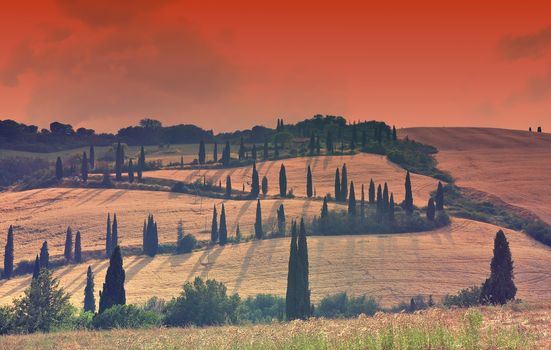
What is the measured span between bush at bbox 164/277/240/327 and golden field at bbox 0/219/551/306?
89.5ft

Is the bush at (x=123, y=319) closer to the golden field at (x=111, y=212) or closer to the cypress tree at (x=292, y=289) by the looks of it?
the cypress tree at (x=292, y=289)

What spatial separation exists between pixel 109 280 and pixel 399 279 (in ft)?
136

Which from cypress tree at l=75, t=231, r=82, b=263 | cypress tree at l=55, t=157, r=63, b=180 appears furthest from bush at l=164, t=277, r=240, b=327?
cypress tree at l=55, t=157, r=63, b=180

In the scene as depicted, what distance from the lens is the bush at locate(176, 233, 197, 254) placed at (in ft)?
443

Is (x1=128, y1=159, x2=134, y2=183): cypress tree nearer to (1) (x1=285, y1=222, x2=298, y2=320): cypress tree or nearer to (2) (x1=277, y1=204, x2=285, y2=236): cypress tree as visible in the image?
(2) (x1=277, y1=204, x2=285, y2=236): cypress tree

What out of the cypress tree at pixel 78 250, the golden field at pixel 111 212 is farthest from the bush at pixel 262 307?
the golden field at pixel 111 212

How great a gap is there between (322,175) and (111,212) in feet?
154

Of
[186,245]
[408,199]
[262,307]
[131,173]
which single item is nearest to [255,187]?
[131,173]

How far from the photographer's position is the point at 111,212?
160625 millimetres

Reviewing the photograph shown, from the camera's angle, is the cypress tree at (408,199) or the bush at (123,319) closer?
the bush at (123,319)

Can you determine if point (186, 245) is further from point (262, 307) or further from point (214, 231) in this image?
point (262, 307)

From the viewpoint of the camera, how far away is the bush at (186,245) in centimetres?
13488

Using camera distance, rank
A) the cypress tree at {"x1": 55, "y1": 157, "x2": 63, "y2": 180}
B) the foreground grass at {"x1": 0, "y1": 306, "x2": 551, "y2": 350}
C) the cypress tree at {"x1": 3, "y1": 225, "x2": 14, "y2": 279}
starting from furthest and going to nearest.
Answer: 1. the cypress tree at {"x1": 55, "y1": 157, "x2": 63, "y2": 180}
2. the cypress tree at {"x1": 3, "y1": 225, "x2": 14, "y2": 279}
3. the foreground grass at {"x1": 0, "y1": 306, "x2": 551, "y2": 350}

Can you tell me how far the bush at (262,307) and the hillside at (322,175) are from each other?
71.1 metres
